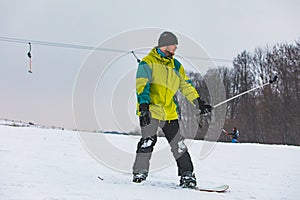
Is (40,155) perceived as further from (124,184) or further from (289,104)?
(289,104)

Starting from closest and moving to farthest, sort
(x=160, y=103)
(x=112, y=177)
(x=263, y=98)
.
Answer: (x=160, y=103) < (x=112, y=177) < (x=263, y=98)

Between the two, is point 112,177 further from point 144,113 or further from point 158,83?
point 158,83

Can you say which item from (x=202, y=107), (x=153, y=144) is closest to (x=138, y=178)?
(x=153, y=144)

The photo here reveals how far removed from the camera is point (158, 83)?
17.4 feet

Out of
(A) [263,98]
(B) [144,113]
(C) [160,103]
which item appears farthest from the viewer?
(A) [263,98]

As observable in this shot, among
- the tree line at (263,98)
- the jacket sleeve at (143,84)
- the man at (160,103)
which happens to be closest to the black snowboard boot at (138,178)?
the man at (160,103)

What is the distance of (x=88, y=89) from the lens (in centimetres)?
679

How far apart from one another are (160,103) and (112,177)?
123 centimetres

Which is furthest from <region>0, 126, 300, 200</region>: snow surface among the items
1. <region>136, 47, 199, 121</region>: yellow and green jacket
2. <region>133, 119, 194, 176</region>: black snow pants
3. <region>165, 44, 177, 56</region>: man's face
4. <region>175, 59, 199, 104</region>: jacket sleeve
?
<region>165, 44, 177, 56</region>: man's face

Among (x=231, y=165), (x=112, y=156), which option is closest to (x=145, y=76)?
(x=112, y=156)

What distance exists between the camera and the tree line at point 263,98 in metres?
40.2

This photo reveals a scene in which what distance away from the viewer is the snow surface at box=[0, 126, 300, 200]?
160 inches

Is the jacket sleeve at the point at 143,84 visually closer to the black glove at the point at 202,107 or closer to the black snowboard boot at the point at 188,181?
the black glove at the point at 202,107

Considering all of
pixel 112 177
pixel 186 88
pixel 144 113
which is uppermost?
pixel 186 88
